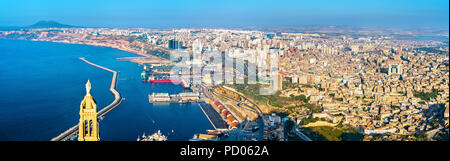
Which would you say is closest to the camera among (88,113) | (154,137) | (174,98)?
(88,113)

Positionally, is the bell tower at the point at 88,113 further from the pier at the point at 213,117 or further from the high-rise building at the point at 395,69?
the high-rise building at the point at 395,69

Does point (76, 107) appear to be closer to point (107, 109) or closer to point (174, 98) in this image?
point (107, 109)

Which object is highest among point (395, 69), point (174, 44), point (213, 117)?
point (174, 44)

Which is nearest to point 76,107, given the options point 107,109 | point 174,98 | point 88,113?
point 107,109

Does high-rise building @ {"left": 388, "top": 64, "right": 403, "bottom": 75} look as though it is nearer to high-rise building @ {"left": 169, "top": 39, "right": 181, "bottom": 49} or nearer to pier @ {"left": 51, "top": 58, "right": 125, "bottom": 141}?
pier @ {"left": 51, "top": 58, "right": 125, "bottom": 141}

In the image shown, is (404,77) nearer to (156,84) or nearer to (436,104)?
(436,104)

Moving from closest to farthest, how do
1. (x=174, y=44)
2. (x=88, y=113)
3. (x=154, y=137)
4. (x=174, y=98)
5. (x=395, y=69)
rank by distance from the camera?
(x=88, y=113), (x=154, y=137), (x=174, y=98), (x=395, y=69), (x=174, y=44)
